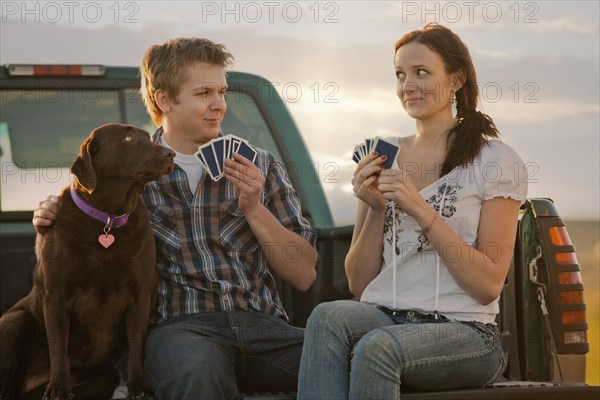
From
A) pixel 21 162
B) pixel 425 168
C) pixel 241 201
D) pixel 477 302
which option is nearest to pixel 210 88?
pixel 241 201

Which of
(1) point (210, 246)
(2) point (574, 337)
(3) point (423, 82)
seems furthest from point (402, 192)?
(2) point (574, 337)

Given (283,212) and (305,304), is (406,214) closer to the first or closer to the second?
(283,212)

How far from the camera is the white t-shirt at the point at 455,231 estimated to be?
3.78m

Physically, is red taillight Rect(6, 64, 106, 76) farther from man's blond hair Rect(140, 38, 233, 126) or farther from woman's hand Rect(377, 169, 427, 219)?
woman's hand Rect(377, 169, 427, 219)

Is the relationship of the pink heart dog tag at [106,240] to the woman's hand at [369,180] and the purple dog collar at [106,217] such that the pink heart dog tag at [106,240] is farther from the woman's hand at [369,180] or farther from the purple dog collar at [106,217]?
the woman's hand at [369,180]

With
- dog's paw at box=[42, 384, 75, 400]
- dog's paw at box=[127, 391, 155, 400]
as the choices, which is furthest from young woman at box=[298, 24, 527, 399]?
dog's paw at box=[42, 384, 75, 400]

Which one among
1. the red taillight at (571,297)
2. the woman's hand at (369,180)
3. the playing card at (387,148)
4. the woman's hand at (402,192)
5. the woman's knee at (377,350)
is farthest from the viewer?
the red taillight at (571,297)

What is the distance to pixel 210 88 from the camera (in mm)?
4246

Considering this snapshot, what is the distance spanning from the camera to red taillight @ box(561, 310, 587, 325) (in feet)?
13.3

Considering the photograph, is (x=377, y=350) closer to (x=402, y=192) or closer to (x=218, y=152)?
(x=402, y=192)

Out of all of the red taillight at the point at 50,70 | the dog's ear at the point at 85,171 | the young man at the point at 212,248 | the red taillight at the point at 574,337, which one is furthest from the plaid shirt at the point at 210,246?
the red taillight at the point at 50,70

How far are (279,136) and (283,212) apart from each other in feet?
4.88

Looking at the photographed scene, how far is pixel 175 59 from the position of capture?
4.29m

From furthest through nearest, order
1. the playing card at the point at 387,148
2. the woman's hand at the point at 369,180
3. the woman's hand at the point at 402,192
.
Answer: the playing card at the point at 387,148
the woman's hand at the point at 369,180
the woman's hand at the point at 402,192
